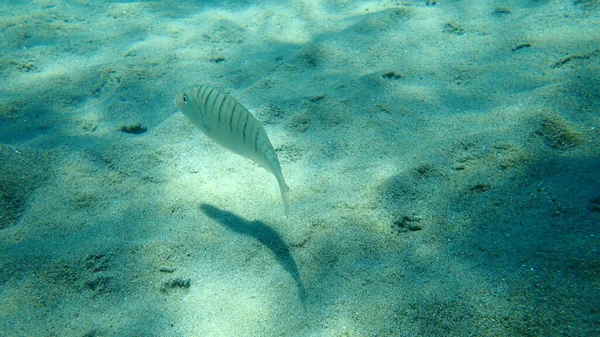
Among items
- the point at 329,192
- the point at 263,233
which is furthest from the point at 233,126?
the point at 329,192

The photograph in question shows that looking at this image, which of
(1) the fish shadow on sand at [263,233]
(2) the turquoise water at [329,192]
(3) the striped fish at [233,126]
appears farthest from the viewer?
(1) the fish shadow on sand at [263,233]

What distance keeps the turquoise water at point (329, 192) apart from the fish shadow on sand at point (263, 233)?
0.05ft

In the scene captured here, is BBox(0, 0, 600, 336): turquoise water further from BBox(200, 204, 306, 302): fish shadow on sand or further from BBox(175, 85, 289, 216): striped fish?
BBox(175, 85, 289, 216): striped fish

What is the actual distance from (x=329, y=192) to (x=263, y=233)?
27.5 inches

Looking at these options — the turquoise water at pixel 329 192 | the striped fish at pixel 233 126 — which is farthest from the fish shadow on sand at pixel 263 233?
the striped fish at pixel 233 126

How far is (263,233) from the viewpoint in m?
2.74

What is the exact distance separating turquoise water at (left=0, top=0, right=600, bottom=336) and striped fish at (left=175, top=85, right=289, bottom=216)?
0.70 m

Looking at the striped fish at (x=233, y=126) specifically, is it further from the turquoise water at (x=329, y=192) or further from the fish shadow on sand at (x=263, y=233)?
→ the turquoise water at (x=329, y=192)

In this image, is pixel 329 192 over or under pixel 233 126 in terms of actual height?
under

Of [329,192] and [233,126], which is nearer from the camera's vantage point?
A: [233,126]

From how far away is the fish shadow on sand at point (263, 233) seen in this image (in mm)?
2450

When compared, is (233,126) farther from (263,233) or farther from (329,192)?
(329,192)

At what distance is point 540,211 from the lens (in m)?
2.34

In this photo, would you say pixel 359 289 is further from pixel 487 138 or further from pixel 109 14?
pixel 109 14
